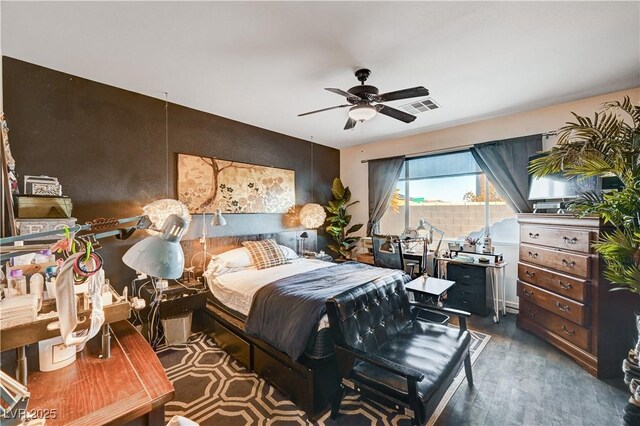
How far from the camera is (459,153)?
4.07m

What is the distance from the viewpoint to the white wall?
10.4 feet

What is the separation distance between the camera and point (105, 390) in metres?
0.99

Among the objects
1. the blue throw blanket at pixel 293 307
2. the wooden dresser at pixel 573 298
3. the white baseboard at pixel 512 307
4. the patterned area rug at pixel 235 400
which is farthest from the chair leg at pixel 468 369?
the white baseboard at pixel 512 307

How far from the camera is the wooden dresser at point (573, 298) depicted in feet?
7.57

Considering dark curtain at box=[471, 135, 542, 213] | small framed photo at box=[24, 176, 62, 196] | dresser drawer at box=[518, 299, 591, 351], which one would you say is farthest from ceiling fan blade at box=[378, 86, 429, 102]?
small framed photo at box=[24, 176, 62, 196]

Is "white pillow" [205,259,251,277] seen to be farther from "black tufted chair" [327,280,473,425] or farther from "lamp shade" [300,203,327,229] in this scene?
"black tufted chair" [327,280,473,425]

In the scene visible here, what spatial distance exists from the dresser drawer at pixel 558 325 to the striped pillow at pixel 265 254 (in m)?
2.87

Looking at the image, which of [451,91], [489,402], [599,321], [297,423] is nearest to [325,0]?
[451,91]

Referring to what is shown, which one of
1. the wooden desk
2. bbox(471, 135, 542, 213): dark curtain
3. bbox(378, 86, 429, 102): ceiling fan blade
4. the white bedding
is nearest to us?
the wooden desk

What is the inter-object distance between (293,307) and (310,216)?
2476mm

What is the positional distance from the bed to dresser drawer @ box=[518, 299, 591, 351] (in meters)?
1.59

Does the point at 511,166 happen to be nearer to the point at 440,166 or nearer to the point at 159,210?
the point at 440,166

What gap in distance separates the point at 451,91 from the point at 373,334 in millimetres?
2558

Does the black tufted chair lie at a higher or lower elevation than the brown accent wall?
lower
